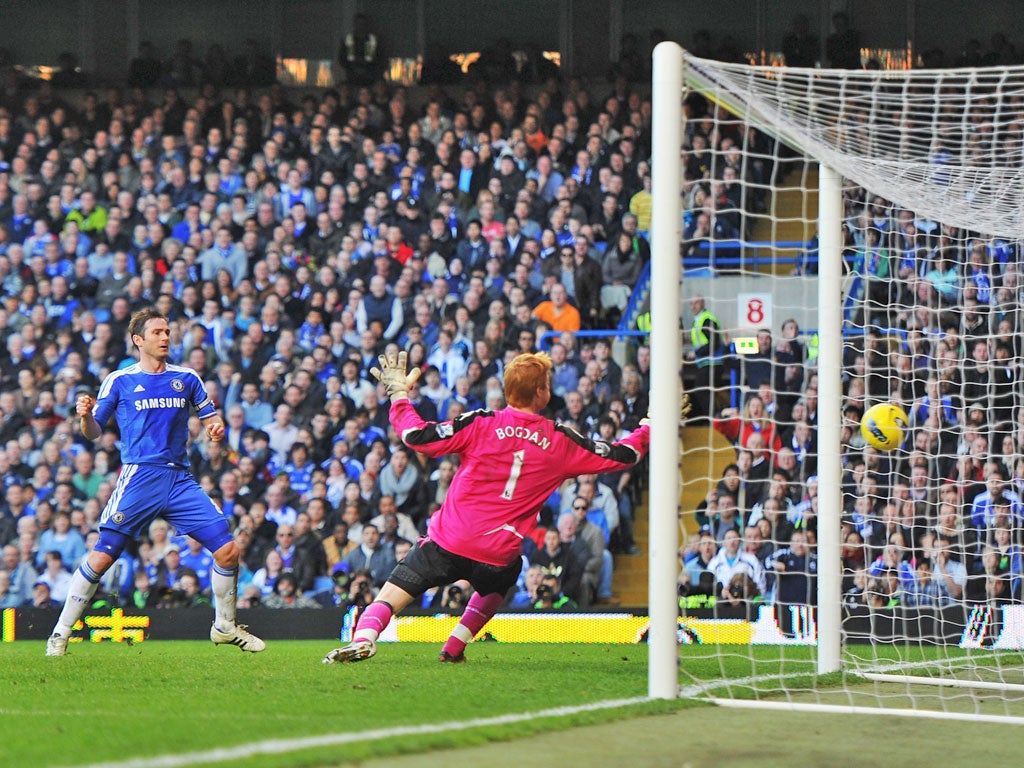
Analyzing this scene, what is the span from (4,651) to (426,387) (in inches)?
240

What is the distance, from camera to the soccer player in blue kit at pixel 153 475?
8.86 m

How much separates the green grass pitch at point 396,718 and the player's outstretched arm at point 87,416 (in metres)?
1.42

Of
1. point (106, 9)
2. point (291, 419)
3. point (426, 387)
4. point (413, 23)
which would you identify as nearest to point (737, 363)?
point (426, 387)

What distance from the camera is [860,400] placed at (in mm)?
Answer: 11086

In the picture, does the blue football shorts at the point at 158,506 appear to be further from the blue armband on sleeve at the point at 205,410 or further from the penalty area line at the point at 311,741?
the penalty area line at the point at 311,741

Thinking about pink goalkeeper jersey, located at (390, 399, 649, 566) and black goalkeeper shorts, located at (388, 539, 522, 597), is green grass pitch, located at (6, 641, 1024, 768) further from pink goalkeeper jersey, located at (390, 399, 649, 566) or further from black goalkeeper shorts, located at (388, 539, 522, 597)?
pink goalkeeper jersey, located at (390, 399, 649, 566)

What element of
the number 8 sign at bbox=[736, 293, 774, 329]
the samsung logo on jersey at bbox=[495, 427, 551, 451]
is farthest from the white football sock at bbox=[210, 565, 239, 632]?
the number 8 sign at bbox=[736, 293, 774, 329]

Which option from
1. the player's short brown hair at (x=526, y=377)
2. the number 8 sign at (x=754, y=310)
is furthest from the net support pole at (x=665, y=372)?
the number 8 sign at (x=754, y=310)

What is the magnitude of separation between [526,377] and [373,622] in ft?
5.24

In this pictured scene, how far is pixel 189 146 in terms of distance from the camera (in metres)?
18.4

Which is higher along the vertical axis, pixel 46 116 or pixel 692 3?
pixel 692 3

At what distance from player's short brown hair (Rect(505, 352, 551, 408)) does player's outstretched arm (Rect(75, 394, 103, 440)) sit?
259 cm

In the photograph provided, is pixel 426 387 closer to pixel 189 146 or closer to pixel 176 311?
pixel 176 311

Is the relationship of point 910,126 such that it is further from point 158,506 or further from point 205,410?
point 158,506
